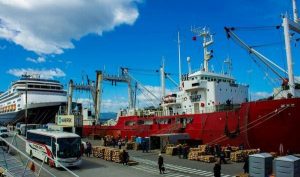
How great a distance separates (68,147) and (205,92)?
18547 millimetres

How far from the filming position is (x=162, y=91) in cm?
5088

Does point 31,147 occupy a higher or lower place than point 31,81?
lower

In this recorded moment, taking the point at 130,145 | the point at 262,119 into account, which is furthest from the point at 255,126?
the point at 130,145

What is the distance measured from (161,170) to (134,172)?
1.81 meters

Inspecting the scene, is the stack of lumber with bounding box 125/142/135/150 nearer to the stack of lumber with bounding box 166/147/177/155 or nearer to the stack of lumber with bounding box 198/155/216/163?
the stack of lumber with bounding box 166/147/177/155

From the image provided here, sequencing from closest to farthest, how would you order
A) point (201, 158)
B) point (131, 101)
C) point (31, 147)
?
point (201, 158)
point (31, 147)
point (131, 101)

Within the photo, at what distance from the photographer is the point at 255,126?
29500 mm

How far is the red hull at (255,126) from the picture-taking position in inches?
1099

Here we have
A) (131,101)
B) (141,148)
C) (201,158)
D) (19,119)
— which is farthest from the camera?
(19,119)

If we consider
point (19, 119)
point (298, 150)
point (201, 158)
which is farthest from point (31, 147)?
point (19, 119)

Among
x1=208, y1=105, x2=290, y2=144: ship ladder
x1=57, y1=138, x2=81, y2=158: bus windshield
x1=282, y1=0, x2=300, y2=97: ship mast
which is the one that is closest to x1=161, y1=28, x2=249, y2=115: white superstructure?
x1=208, y1=105, x2=290, y2=144: ship ladder

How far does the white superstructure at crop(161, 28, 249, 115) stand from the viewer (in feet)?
123

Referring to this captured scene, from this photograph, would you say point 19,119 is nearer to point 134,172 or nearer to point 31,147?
point 31,147

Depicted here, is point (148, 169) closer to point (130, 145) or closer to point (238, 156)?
point (238, 156)
